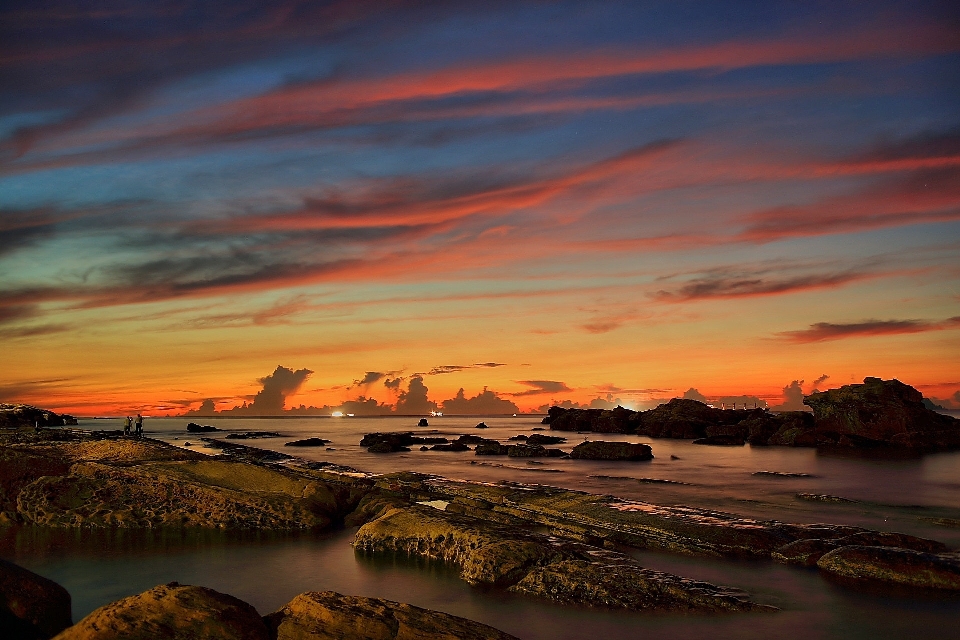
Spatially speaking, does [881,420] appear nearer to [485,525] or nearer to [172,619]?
[485,525]

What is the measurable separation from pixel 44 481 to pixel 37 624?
11929mm

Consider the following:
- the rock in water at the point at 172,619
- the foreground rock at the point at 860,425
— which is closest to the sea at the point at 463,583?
the rock in water at the point at 172,619

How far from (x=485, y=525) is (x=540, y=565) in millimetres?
2937

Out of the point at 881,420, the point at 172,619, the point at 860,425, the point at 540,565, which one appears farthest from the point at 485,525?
the point at 881,420

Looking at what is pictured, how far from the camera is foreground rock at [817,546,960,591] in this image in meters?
14.0

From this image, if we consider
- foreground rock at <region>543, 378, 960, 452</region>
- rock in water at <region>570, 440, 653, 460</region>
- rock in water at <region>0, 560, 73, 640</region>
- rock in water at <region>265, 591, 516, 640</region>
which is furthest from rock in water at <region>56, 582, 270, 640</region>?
foreground rock at <region>543, 378, 960, 452</region>

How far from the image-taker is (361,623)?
8406 millimetres

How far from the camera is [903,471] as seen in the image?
46.7 metres

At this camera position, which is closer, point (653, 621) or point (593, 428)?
point (653, 621)

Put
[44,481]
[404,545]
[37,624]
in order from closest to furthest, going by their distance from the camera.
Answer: [37,624] → [404,545] → [44,481]

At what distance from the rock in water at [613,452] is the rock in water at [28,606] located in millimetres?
50880

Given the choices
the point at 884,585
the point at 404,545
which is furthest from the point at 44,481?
the point at 884,585

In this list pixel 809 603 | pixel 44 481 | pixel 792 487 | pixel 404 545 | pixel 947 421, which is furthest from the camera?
pixel 947 421

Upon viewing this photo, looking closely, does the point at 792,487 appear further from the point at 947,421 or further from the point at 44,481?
the point at 947,421
